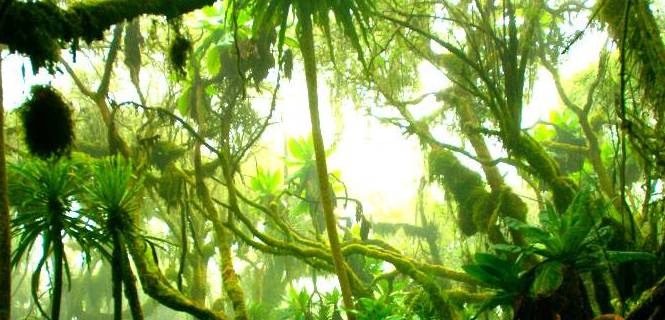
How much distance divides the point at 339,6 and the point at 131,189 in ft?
8.20

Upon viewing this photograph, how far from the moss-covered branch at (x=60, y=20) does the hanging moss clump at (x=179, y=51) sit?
1233mm

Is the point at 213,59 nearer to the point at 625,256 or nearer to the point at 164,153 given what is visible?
the point at 164,153

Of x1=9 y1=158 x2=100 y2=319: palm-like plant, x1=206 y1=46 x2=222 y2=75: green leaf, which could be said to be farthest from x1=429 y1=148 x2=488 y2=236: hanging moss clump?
x1=9 y1=158 x2=100 y2=319: palm-like plant

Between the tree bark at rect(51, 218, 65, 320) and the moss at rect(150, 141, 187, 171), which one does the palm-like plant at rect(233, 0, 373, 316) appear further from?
the moss at rect(150, 141, 187, 171)

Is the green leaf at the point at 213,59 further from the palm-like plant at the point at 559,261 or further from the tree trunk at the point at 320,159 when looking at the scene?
the palm-like plant at the point at 559,261

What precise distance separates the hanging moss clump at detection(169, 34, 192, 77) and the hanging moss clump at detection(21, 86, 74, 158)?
1370 mm

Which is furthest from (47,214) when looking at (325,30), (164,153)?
(164,153)

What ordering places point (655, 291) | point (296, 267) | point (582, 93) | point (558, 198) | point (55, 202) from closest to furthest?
point (655, 291)
point (55, 202)
point (558, 198)
point (582, 93)
point (296, 267)

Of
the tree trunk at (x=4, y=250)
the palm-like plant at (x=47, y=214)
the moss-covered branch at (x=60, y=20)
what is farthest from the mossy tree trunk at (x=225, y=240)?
the tree trunk at (x=4, y=250)

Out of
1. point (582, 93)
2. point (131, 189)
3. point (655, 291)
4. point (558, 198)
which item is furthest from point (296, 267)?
point (655, 291)

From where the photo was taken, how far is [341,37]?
9.05 m

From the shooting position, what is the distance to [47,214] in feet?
14.5

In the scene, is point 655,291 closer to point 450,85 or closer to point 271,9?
point 271,9

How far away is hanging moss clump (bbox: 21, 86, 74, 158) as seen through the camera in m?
4.29
